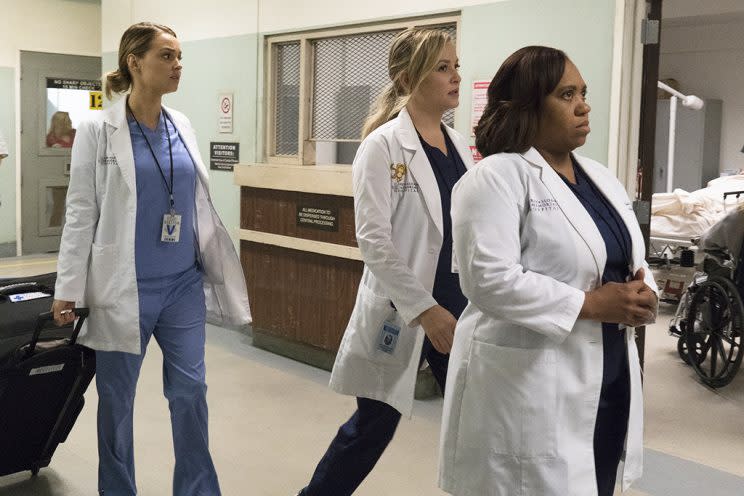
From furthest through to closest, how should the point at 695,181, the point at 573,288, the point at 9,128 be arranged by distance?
the point at 695,181 → the point at 9,128 → the point at 573,288

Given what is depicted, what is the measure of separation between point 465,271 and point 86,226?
1568mm

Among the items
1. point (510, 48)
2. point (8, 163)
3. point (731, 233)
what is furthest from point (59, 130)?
point (731, 233)

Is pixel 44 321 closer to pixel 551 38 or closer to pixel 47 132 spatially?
pixel 551 38

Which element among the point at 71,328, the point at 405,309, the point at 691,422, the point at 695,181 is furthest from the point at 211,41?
the point at 695,181

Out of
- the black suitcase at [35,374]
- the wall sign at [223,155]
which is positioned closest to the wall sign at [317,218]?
the wall sign at [223,155]

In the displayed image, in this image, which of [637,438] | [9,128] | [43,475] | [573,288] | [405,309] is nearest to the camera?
[573,288]

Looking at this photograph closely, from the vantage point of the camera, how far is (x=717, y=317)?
549 centimetres

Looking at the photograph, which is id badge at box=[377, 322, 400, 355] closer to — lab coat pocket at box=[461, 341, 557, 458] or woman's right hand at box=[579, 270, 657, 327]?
lab coat pocket at box=[461, 341, 557, 458]

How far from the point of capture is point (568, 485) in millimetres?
1902

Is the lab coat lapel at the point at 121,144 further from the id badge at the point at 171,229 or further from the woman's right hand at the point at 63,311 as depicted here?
the woman's right hand at the point at 63,311

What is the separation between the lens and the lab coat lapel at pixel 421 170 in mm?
2701

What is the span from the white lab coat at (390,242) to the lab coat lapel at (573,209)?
0.72 m

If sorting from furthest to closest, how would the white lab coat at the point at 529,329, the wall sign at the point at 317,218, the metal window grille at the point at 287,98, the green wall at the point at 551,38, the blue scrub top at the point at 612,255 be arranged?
the metal window grille at the point at 287,98, the wall sign at the point at 317,218, the green wall at the point at 551,38, the blue scrub top at the point at 612,255, the white lab coat at the point at 529,329

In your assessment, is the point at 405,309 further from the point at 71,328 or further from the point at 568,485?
the point at 71,328
